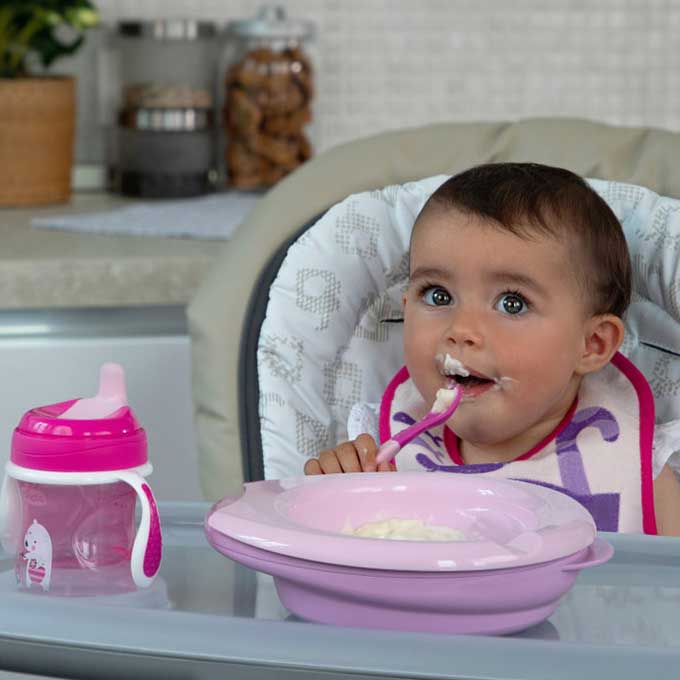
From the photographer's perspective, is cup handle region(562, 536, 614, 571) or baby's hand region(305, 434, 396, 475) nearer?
cup handle region(562, 536, 614, 571)

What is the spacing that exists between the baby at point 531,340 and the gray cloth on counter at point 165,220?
0.61 m

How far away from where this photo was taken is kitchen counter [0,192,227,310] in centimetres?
158

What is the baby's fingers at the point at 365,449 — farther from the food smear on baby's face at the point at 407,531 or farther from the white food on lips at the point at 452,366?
the food smear on baby's face at the point at 407,531

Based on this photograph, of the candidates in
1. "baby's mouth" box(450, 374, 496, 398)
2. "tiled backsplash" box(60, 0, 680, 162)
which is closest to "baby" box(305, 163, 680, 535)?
"baby's mouth" box(450, 374, 496, 398)

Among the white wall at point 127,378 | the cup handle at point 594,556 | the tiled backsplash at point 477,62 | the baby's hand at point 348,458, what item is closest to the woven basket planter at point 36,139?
the tiled backsplash at point 477,62

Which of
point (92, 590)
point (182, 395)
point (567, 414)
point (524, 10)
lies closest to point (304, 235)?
point (567, 414)

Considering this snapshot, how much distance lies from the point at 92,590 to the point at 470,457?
504mm

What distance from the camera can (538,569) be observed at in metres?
0.73

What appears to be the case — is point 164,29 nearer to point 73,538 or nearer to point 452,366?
point 452,366

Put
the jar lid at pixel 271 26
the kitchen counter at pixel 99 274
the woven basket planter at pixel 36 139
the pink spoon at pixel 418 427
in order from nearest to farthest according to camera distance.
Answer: the pink spoon at pixel 418 427 < the kitchen counter at pixel 99 274 < the woven basket planter at pixel 36 139 < the jar lid at pixel 271 26

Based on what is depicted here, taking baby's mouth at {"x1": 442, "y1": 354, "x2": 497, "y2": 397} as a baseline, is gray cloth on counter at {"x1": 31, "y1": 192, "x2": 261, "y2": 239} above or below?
below

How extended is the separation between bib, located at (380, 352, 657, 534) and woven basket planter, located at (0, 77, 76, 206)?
84 centimetres

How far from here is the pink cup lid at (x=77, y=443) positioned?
31.7 inches

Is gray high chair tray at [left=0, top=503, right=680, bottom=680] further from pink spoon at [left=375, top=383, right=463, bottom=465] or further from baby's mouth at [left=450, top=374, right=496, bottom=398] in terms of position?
baby's mouth at [left=450, top=374, right=496, bottom=398]
